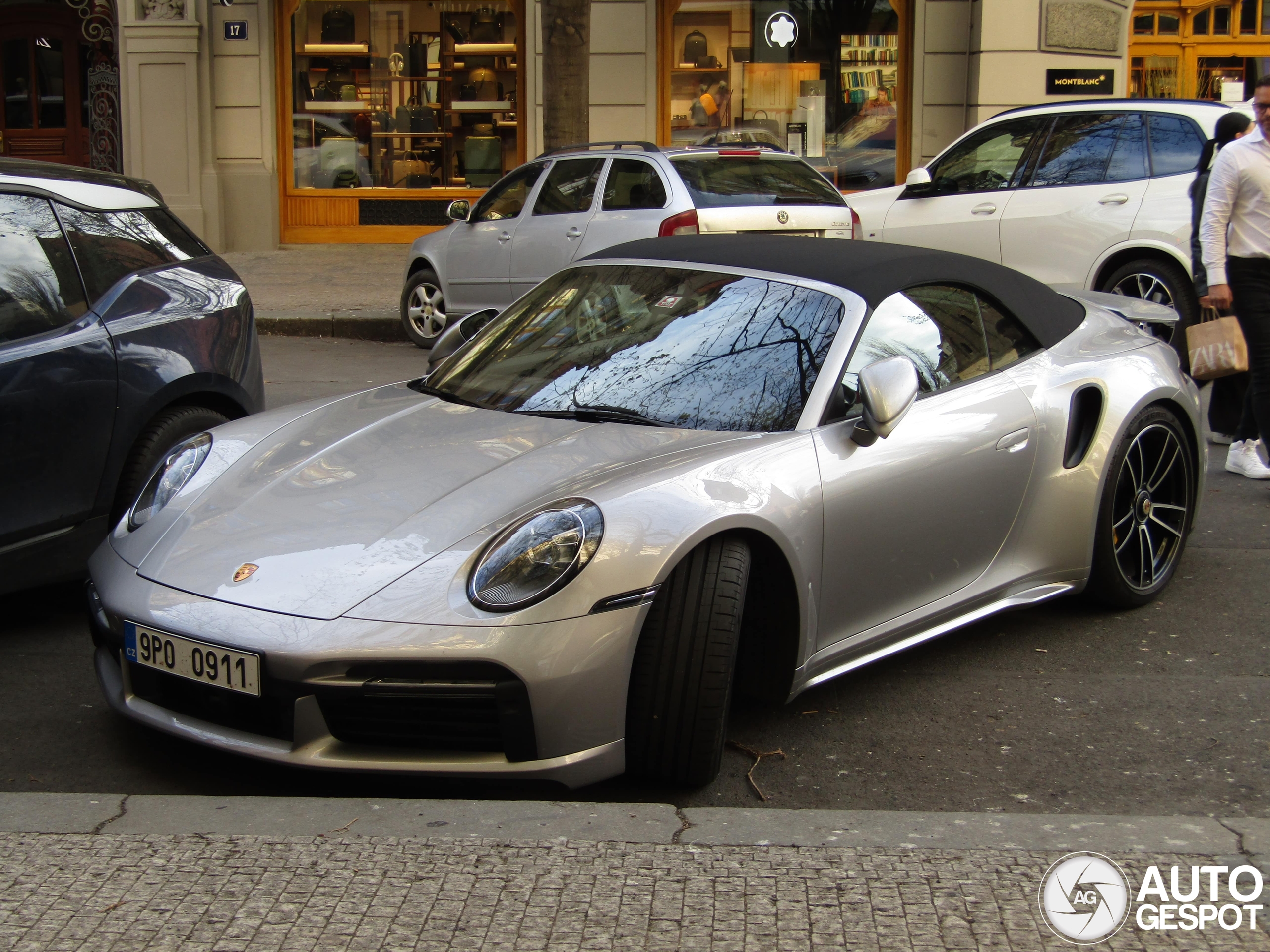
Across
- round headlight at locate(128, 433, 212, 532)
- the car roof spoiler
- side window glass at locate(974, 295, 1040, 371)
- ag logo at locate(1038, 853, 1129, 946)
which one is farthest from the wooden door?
ag logo at locate(1038, 853, 1129, 946)

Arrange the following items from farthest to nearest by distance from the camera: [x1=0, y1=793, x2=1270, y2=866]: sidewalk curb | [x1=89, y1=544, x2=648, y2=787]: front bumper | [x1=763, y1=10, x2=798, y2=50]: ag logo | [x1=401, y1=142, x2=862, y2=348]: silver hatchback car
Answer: [x1=763, y1=10, x2=798, y2=50]: ag logo < [x1=401, y1=142, x2=862, y2=348]: silver hatchback car < [x1=89, y1=544, x2=648, y2=787]: front bumper < [x1=0, y1=793, x2=1270, y2=866]: sidewalk curb

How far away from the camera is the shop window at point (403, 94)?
649 inches

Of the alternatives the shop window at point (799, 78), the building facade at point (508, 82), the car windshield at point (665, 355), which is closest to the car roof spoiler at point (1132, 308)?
the car windshield at point (665, 355)

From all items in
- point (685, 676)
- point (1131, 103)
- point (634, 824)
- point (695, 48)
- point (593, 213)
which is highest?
point (695, 48)

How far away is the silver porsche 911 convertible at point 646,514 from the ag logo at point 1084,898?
93 centimetres

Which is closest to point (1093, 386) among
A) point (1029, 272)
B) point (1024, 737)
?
point (1024, 737)

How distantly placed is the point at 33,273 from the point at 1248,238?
5036 mm

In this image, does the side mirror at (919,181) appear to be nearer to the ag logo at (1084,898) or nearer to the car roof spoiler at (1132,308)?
the car roof spoiler at (1132,308)

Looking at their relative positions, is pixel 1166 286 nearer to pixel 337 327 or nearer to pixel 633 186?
pixel 633 186

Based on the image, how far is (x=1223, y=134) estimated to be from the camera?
24.9ft

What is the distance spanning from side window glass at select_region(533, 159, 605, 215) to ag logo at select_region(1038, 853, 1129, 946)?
824 centimetres

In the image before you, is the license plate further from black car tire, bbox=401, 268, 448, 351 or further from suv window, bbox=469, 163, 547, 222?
black car tire, bbox=401, 268, 448, 351

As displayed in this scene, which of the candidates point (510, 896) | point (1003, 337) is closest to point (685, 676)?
point (510, 896)

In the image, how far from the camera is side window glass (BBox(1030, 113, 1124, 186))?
943 cm
